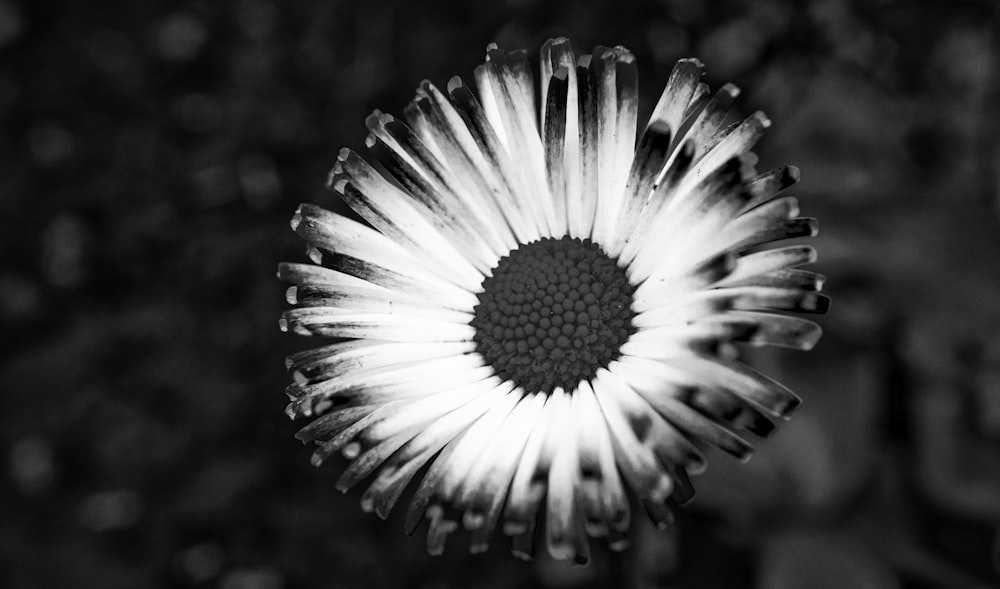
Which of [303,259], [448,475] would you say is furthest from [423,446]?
[303,259]

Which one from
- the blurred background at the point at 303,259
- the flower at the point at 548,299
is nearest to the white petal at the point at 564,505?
the flower at the point at 548,299

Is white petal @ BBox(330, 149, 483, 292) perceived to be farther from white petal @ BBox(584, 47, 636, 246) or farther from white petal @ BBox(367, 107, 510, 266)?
white petal @ BBox(584, 47, 636, 246)

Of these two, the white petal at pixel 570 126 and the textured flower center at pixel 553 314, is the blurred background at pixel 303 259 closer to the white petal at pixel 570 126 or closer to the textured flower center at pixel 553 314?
the textured flower center at pixel 553 314

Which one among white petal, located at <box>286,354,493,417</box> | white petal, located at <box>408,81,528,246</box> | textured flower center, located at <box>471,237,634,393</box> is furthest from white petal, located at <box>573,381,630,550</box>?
white petal, located at <box>408,81,528,246</box>

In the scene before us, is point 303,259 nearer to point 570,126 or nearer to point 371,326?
point 371,326

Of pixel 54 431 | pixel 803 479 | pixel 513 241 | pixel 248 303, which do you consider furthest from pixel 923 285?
pixel 54 431

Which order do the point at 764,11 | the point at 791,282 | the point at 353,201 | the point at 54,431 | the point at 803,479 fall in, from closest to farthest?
1. the point at 791,282
2. the point at 353,201
3. the point at 803,479
4. the point at 764,11
5. the point at 54,431

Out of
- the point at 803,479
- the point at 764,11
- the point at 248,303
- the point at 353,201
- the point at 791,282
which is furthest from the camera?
the point at 248,303

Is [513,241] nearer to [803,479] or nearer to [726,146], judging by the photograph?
[726,146]
